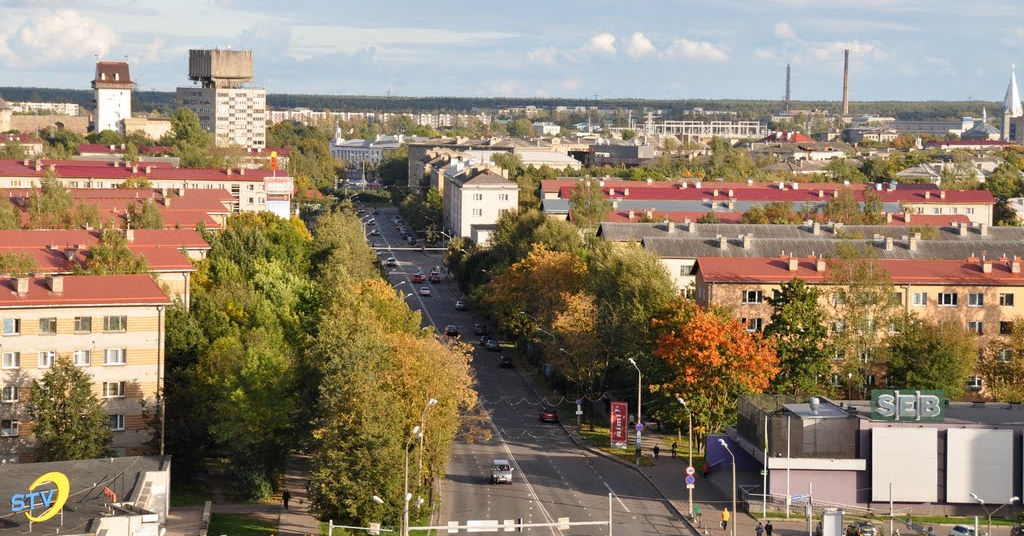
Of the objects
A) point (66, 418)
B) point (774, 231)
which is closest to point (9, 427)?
point (66, 418)

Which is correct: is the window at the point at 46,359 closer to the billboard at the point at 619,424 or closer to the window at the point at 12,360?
the window at the point at 12,360

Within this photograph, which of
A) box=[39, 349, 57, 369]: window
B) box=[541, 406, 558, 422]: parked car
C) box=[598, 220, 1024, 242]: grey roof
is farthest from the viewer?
box=[598, 220, 1024, 242]: grey roof

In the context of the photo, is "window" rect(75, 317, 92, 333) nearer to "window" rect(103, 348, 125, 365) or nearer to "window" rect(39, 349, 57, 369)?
"window" rect(103, 348, 125, 365)

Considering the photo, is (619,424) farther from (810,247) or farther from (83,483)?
(810,247)

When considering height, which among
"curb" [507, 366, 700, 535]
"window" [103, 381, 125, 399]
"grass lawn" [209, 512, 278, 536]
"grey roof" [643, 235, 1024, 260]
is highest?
"grey roof" [643, 235, 1024, 260]

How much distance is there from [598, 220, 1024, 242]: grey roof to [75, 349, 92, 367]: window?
153ft

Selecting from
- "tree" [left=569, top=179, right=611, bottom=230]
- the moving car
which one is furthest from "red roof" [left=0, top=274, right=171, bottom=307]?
"tree" [left=569, top=179, right=611, bottom=230]

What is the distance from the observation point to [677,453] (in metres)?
68.8

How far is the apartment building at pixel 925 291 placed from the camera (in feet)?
263

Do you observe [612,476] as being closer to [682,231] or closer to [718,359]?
[718,359]

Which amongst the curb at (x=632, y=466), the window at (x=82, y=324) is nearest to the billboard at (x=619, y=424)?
the curb at (x=632, y=466)

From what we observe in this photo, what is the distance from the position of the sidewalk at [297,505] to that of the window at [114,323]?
8984mm

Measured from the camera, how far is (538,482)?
62375 mm

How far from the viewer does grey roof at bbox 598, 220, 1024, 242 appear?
103500 millimetres
